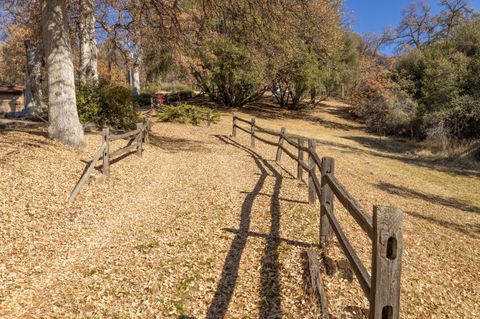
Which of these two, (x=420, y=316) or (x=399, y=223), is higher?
(x=399, y=223)

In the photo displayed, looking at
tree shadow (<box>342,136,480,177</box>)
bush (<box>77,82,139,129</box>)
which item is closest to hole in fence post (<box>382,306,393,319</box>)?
bush (<box>77,82,139,129</box>)

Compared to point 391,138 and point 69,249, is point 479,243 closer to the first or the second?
point 69,249

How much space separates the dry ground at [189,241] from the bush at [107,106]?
110 inches

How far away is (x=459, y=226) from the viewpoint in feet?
29.5

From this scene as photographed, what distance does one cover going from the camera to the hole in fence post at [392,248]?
2.83m

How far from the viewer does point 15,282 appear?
16.0 ft

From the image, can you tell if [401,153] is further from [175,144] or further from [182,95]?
[182,95]

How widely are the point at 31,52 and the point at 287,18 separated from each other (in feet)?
50.7

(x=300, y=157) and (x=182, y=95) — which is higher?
(x=182, y=95)

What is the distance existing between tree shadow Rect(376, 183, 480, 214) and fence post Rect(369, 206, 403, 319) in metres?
9.18

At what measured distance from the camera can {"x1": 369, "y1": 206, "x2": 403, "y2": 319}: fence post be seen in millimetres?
2820

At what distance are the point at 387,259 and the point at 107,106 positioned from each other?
14.6 m

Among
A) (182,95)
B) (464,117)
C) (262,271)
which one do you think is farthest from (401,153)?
(182,95)

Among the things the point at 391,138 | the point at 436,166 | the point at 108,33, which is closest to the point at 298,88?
the point at 391,138
